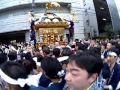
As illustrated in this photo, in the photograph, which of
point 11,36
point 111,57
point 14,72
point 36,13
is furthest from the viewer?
point 11,36

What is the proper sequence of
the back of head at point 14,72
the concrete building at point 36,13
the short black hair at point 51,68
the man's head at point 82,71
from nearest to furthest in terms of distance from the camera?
1. the man's head at point 82,71
2. the back of head at point 14,72
3. the short black hair at point 51,68
4. the concrete building at point 36,13

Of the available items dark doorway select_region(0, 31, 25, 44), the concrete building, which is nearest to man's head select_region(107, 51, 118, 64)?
the concrete building

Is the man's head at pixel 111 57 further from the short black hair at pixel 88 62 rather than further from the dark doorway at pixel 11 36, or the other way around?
the dark doorway at pixel 11 36

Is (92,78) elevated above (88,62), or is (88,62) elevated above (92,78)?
(88,62)

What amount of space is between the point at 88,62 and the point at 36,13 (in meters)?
48.6

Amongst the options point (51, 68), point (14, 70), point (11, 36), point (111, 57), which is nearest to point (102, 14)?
point (11, 36)

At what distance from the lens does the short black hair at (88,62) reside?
11.7 ft

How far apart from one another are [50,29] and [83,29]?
3280 cm

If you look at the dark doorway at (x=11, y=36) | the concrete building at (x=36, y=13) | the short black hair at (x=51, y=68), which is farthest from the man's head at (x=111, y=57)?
the dark doorway at (x=11, y=36)

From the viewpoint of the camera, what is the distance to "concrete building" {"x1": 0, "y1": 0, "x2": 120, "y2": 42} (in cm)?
5291

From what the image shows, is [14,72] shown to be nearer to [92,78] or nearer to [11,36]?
[92,78]

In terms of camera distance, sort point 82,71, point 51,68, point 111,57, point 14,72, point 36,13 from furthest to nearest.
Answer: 1. point 36,13
2. point 111,57
3. point 51,68
4. point 14,72
5. point 82,71

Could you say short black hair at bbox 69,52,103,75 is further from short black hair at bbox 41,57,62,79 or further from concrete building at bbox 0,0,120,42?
concrete building at bbox 0,0,120,42

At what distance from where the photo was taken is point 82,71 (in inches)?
140
